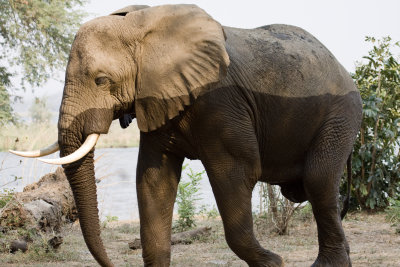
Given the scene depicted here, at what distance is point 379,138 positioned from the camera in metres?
9.41

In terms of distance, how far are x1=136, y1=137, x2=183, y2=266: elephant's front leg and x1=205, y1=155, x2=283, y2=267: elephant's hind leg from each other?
43 cm

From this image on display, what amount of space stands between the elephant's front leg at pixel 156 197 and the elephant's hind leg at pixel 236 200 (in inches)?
16.9

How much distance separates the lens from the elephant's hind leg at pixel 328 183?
16.0 feet

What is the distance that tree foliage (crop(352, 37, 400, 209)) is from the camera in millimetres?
9281

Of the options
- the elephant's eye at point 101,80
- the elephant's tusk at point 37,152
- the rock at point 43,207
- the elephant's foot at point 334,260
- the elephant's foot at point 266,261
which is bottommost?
the rock at point 43,207

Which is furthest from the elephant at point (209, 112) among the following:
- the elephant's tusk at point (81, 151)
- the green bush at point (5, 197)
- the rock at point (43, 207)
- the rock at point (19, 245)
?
the green bush at point (5, 197)

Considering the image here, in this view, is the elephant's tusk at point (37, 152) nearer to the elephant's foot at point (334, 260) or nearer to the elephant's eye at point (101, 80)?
the elephant's eye at point (101, 80)

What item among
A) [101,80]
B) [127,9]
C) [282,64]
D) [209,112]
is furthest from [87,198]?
[282,64]

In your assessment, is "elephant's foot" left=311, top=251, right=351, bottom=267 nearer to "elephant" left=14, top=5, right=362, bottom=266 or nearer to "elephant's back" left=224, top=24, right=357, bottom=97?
"elephant" left=14, top=5, right=362, bottom=266

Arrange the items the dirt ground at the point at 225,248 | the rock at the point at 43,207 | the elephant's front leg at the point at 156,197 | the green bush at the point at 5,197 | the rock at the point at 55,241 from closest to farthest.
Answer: the elephant's front leg at the point at 156,197 → the dirt ground at the point at 225,248 → the rock at the point at 55,241 → the rock at the point at 43,207 → the green bush at the point at 5,197

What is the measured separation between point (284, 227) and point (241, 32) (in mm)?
3802

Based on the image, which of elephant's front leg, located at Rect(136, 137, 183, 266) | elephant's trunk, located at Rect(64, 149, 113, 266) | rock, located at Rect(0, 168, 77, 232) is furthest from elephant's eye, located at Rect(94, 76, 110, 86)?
rock, located at Rect(0, 168, 77, 232)

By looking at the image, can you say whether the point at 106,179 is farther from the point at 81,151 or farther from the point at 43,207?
the point at 81,151

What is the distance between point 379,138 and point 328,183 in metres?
4.78
